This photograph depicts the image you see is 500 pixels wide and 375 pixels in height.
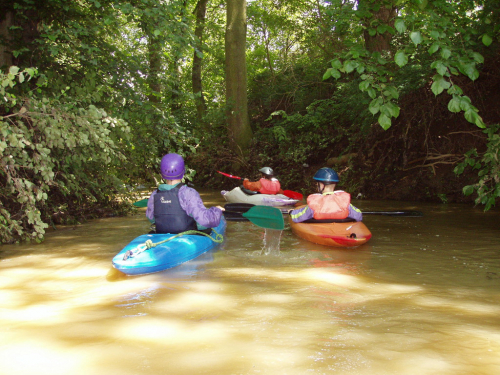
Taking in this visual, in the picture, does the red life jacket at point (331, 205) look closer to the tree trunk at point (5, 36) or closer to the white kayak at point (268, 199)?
the white kayak at point (268, 199)

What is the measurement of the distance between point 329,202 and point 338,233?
50cm

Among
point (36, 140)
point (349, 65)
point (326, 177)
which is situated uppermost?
point (349, 65)

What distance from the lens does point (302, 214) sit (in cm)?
663

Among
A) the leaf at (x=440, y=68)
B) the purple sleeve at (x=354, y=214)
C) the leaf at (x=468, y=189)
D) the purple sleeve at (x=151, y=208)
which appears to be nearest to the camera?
the leaf at (x=440, y=68)

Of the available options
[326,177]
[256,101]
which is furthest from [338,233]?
[256,101]

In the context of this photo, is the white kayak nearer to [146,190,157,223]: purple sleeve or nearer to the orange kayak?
the orange kayak

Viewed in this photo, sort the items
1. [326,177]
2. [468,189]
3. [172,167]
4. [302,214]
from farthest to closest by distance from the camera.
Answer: [302,214] → [326,177] → [468,189] → [172,167]

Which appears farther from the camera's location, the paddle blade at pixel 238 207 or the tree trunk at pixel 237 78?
the tree trunk at pixel 237 78

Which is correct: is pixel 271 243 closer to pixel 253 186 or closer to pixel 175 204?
pixel 175 204

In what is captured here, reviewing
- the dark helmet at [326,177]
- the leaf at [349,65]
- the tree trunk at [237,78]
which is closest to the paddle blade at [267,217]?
the dark helmet at [326,177]

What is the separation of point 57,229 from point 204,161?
8.69 metres

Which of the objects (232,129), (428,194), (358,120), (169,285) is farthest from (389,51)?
(169,285)

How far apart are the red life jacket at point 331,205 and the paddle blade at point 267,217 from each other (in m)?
0.56

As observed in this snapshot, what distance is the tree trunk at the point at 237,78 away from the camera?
45.3 feet
